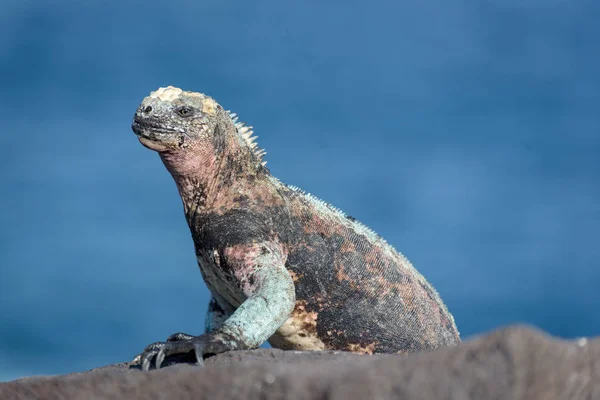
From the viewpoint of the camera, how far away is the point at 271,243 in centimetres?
724

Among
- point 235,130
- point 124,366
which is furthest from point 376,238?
point 124,366

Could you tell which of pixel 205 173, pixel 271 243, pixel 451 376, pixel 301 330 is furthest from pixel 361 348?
pixel 451 376

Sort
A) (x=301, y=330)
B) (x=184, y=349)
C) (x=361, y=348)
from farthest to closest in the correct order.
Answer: (x=361, y=348)
(x=301, y=330)
(x=184, y=349)

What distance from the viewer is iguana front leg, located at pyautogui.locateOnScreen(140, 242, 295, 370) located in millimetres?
5363

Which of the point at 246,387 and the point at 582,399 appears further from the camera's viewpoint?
the point at 246,387

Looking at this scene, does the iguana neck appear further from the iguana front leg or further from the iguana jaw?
the iguana front leg

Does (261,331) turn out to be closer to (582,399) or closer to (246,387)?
(246,387)

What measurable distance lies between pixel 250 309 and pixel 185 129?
194 cm

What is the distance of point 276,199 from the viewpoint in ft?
24.9

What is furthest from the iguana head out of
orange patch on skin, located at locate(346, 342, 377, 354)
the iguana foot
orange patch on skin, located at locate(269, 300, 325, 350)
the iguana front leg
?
the iguana foot

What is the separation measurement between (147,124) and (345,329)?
8.60 feet

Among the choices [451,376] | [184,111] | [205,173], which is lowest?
[451,376]

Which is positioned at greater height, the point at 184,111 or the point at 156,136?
the point at 184,111

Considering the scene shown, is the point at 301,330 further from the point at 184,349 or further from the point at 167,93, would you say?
the point at 167,93
